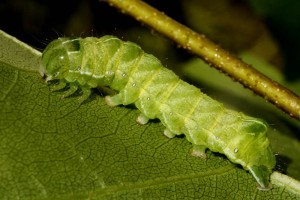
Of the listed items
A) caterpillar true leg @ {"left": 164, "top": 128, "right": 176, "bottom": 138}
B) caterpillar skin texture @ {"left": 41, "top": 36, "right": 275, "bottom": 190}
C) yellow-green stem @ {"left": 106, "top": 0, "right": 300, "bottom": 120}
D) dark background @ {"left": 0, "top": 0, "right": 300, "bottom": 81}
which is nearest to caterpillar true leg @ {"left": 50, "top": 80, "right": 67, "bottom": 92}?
caterpillar skin texture @ {"left": 41, "top": 36, "right": 275, "bottom": 190}

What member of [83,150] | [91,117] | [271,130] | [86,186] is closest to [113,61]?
[91,117]

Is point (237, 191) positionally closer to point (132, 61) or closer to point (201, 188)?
point (201, 188)

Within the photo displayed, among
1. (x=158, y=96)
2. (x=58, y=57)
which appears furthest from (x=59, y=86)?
(x=158, y=96)

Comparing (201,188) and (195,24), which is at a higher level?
(201,188)

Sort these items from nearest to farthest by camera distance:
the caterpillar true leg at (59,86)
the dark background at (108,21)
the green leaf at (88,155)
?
the green leaf at (88,155)
the caterpillar true leg at (59,86)
the dark background at (108,21)

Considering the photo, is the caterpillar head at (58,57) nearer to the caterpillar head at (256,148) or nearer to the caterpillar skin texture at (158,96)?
the caterpillar skin texture at (158,96)

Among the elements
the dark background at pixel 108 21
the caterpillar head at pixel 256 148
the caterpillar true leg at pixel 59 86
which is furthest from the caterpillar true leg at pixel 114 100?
the dark background at pixel 108 21

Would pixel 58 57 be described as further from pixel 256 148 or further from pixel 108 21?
pixel 108 21
